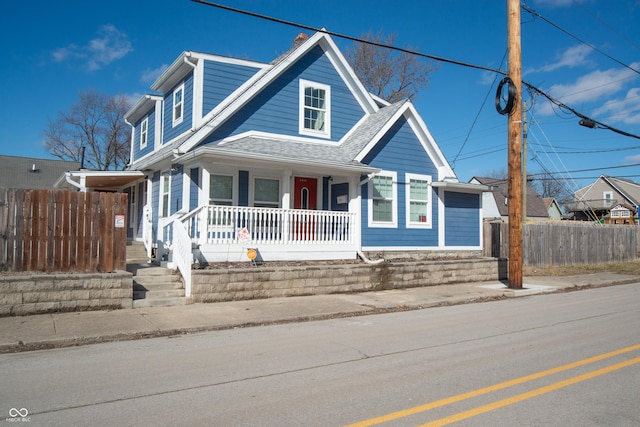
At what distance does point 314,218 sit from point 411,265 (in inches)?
129

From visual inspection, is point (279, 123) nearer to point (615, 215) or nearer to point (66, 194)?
point (66, 194)

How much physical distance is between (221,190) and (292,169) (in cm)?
226

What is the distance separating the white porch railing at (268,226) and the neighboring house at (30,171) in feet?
83.3

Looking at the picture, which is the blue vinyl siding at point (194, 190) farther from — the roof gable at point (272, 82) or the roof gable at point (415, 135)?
the roof gable at point (415, 135)

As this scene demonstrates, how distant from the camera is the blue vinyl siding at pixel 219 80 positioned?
15.3 meters

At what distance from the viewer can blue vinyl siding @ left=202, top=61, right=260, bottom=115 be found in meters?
15.3

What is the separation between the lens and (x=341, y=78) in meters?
17.6

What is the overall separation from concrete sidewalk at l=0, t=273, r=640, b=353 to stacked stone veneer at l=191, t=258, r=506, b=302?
1.05 ft

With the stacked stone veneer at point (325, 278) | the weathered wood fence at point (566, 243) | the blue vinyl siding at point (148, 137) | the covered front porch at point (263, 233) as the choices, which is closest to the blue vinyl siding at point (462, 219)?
the weathered wood fence at point (566, 243)

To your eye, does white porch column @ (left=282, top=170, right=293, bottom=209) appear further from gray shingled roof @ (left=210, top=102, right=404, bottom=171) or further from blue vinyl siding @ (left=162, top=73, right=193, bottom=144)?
blue vinyl siding @ (left=162, top=73, right=193, bottom=144)

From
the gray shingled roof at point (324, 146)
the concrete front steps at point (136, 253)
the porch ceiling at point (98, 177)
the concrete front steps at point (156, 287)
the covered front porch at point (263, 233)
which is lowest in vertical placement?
the concrete front steps at point (156, 287)

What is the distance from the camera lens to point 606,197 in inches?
2445

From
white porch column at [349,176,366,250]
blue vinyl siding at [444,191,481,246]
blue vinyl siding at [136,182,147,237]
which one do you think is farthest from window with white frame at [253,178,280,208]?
blue vinyl siding at [444,191,481,246]

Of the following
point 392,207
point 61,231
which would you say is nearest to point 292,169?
point 392,207
